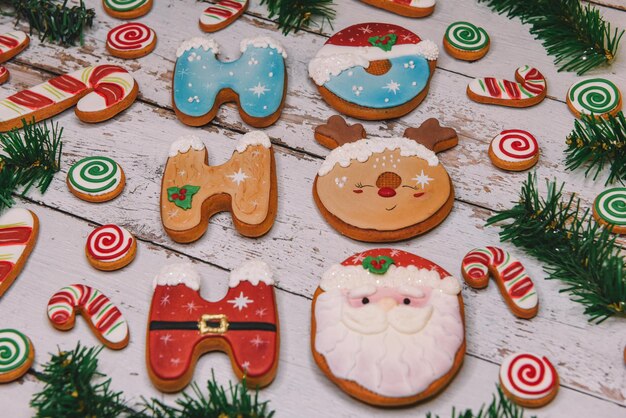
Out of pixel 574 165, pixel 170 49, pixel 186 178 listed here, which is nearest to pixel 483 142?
pixel 574 165

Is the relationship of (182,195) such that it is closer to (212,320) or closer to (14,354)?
(212,320)

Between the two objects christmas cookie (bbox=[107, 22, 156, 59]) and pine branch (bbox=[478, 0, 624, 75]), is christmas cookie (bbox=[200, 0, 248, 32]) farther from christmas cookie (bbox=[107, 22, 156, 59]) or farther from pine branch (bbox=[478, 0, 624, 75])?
pine branch (bbox=[478, 0, 624, 75])

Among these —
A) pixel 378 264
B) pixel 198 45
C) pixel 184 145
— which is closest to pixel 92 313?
pixel 184 145

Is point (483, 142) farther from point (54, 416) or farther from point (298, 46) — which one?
point (54, 416)

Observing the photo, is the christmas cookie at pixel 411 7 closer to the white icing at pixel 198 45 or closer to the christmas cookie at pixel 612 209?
the white icing at pixel 198 45

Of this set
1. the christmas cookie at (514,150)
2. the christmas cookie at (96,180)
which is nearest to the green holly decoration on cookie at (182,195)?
the christmas cookie at (96,180)

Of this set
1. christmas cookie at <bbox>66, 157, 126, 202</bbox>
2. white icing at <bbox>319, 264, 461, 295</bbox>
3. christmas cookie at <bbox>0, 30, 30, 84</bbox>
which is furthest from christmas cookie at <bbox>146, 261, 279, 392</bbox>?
christmas cookie at <bbox>0, 30, 30, 84</bbox>
